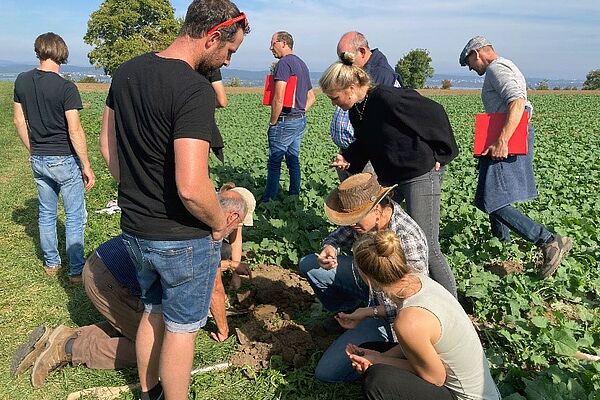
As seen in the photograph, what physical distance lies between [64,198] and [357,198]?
2711 millimetres

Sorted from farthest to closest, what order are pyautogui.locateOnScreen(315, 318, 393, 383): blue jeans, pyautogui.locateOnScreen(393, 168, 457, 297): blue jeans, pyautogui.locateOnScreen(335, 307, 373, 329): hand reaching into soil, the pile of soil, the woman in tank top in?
pyautogui.locateOnScreen(393, 168, 457, 297): blue jeans, the pile of soil, pyautogui.locateOnScreen(335, 307, 373, 329): hand reaching into soil, pyautogui.locateOnScreen(315, 318, 393, 383): blue jeans, the woman in tank top

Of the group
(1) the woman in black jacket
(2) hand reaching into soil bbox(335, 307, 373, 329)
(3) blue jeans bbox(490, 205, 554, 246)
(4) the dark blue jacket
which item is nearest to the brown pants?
(2) hand reaching into soil bbox(335, 307, 373, 329)

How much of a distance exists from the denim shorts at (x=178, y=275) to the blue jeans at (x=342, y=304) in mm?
836

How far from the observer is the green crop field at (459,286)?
2.97 meters

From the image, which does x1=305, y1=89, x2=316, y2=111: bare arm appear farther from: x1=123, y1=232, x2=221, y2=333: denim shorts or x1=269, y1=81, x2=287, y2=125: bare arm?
x1=123, y1=232, x2=221, y2=333: denim shorts

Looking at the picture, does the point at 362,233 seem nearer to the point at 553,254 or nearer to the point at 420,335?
the point at 420,335

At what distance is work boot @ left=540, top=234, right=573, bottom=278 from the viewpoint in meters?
3.88

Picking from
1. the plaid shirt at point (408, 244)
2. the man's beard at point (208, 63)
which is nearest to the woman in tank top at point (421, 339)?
the plaid shirt at point (408, 244)

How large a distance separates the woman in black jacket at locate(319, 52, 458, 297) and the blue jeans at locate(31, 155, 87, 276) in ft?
7.51

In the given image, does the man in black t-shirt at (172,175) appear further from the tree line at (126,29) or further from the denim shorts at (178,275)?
the tree line at (126,29)

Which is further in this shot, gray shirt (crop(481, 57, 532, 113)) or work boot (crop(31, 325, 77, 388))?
gray shirt (crop(481, 57, 532, 113))

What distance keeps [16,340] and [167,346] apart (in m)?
1.74

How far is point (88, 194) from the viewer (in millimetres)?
7438

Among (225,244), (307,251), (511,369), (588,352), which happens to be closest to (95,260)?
Answer: (225,244)
